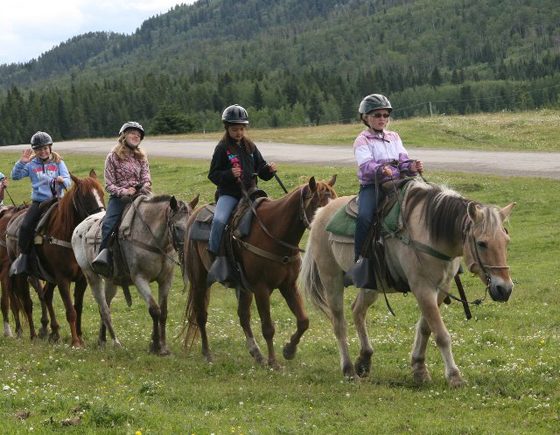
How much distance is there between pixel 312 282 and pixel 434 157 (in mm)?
25375

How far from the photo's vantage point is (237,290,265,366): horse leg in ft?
41.3

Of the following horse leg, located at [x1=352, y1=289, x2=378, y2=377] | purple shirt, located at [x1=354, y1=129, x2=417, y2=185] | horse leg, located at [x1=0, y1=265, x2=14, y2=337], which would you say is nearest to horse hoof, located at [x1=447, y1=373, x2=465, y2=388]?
horse leg, located at [x1=352, y1=289, x2=378, y2=377]

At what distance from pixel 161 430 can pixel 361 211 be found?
13.5 ft

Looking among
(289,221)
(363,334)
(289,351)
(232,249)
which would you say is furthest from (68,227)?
(363,334)

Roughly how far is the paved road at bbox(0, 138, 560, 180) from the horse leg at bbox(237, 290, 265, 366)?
1947 centimetres

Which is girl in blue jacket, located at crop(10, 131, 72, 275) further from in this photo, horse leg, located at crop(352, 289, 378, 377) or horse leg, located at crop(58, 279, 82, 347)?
horse leg, located at crop(352, 289, 378, 377)

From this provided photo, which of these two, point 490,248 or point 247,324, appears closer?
point 490,248

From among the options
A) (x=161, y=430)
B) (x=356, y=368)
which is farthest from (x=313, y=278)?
(x=161, y=430)

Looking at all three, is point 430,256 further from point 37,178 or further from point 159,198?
point 37,178

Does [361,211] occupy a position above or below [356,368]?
above

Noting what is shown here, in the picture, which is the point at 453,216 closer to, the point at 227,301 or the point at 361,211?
the point at 361,211

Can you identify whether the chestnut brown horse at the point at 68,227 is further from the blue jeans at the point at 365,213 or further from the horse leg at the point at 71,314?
the blue jeans at the point at 365,213

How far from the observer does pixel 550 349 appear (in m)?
11.7

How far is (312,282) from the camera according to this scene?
11.7 m
